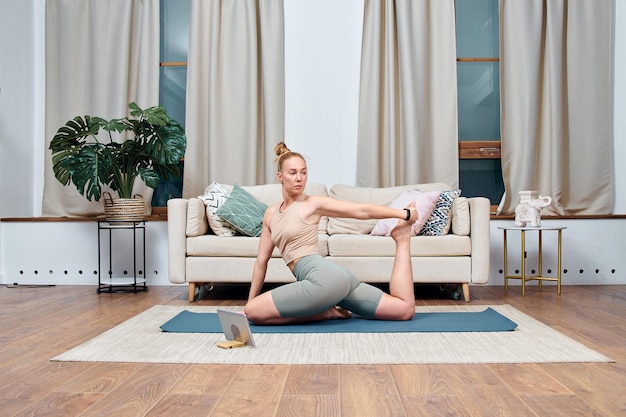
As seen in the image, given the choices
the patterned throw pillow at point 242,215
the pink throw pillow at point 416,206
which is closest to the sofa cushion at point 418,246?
the pink throw pillow at point 416,206

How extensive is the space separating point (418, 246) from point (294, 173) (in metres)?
1.38

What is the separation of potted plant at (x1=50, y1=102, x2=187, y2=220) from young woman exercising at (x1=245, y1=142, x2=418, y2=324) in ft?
6.00

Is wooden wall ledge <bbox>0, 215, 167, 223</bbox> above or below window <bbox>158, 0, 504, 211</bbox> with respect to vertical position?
below

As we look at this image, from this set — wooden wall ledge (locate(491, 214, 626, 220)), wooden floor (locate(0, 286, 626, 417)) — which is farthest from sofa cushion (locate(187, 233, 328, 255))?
wooden wall ledge (locate(491, 214, 626, 220))

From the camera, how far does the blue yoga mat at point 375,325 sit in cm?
297

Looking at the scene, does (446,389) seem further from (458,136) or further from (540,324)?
(458,136)

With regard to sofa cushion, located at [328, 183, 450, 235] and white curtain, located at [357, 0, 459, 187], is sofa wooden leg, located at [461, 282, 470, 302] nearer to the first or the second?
sofa cushion, located at [328, 183, 450, 235]

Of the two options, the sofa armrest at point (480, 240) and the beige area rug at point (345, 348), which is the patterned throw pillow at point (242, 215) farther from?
the sofa armrest at point (480, 240)

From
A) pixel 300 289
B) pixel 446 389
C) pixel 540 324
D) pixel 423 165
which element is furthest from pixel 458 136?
pixel 446 389

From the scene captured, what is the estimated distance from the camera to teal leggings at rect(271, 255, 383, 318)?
295 cm

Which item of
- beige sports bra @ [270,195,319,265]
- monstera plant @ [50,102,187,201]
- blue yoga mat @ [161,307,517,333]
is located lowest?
blue yoga mat @ [161,307,517,333]

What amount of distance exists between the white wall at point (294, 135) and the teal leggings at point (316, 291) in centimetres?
233

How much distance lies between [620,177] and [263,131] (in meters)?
3.02

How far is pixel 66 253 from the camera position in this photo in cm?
527
